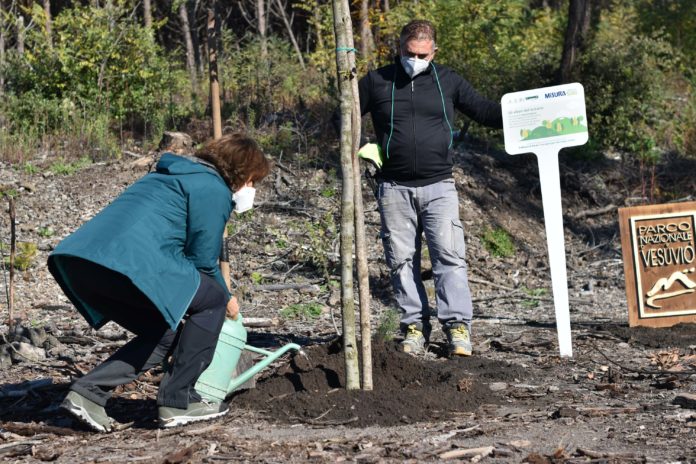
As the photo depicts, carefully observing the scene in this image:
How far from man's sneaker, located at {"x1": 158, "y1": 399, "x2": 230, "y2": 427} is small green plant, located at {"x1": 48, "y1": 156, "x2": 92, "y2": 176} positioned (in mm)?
7821

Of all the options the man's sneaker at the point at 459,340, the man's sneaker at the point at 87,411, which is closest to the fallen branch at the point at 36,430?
the man's sneaker at the point at 87,411

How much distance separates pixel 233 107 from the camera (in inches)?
551

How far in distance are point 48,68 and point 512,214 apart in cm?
679

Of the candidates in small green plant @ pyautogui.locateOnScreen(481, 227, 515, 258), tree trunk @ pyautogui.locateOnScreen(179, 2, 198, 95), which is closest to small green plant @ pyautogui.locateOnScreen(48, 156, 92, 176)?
small green plant @ pyautogui.locateOnScreen(481, 227, 515, 258)

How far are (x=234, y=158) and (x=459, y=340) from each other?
2.25 meters

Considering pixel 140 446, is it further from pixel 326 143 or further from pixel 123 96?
pixel 123 96

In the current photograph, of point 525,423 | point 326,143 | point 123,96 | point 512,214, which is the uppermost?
point 123,96

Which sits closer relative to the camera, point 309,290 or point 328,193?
point 309,290

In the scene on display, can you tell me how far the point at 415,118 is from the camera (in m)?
6.39

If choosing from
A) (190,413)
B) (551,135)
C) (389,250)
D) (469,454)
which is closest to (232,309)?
(190,413)

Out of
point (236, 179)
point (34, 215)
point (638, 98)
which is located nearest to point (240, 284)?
point (34, 215)

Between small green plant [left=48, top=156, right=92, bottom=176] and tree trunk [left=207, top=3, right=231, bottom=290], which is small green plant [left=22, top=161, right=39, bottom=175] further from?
tree trunk [left=207, top=3, right=231, bottom=290]

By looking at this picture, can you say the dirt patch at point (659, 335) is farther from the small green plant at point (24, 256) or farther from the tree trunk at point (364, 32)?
the tree trunk at point (364, 32)

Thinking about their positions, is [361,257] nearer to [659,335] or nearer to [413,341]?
[413,341]
